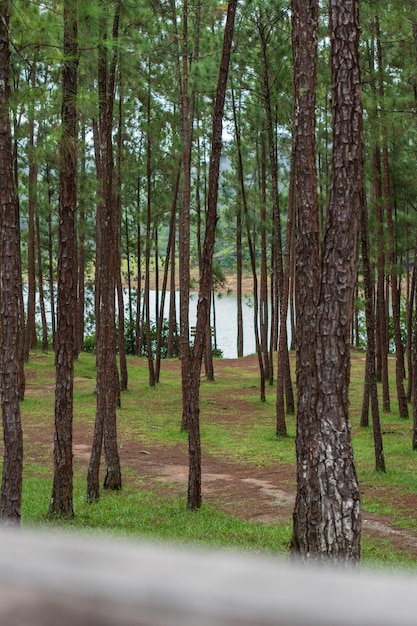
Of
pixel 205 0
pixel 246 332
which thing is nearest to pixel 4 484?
pixel 205 0

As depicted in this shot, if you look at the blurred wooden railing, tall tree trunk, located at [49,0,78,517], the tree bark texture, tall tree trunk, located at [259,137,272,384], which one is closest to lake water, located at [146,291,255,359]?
tall tree trunk, located at [259,137,272,384]

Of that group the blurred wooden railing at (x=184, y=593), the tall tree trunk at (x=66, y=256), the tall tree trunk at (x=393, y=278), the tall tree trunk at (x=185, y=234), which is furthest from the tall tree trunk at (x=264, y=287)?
the blurred wooden railing at (x=184, y=593)

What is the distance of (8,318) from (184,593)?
216 inches

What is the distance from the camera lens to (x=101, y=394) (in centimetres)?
884

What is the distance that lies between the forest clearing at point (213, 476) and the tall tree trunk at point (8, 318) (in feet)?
4.38

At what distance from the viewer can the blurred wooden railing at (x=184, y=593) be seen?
53cm

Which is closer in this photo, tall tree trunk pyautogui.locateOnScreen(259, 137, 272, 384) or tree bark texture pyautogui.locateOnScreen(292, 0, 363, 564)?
tree bark texture pyautogui.locateOnScreen(292, 0, 363, 564)

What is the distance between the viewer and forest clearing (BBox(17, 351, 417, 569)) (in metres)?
7.48

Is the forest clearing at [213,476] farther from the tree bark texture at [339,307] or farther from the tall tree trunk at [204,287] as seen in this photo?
the tree bark texture at [339,307]

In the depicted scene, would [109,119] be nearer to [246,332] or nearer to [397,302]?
[397,302]

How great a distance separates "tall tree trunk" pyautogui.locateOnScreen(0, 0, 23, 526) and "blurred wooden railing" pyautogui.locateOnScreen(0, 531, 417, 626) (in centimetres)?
532

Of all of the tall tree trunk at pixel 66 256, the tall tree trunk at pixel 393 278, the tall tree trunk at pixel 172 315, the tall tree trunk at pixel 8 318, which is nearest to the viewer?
the tall tree trunk at pixel 8 318

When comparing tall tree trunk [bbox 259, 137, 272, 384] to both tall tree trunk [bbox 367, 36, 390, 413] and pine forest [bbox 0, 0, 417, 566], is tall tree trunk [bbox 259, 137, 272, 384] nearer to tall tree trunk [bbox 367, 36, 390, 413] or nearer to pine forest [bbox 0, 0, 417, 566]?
pine forest [bbox 0, 0, 417, 566]

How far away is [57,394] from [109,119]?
3501 millimetres
